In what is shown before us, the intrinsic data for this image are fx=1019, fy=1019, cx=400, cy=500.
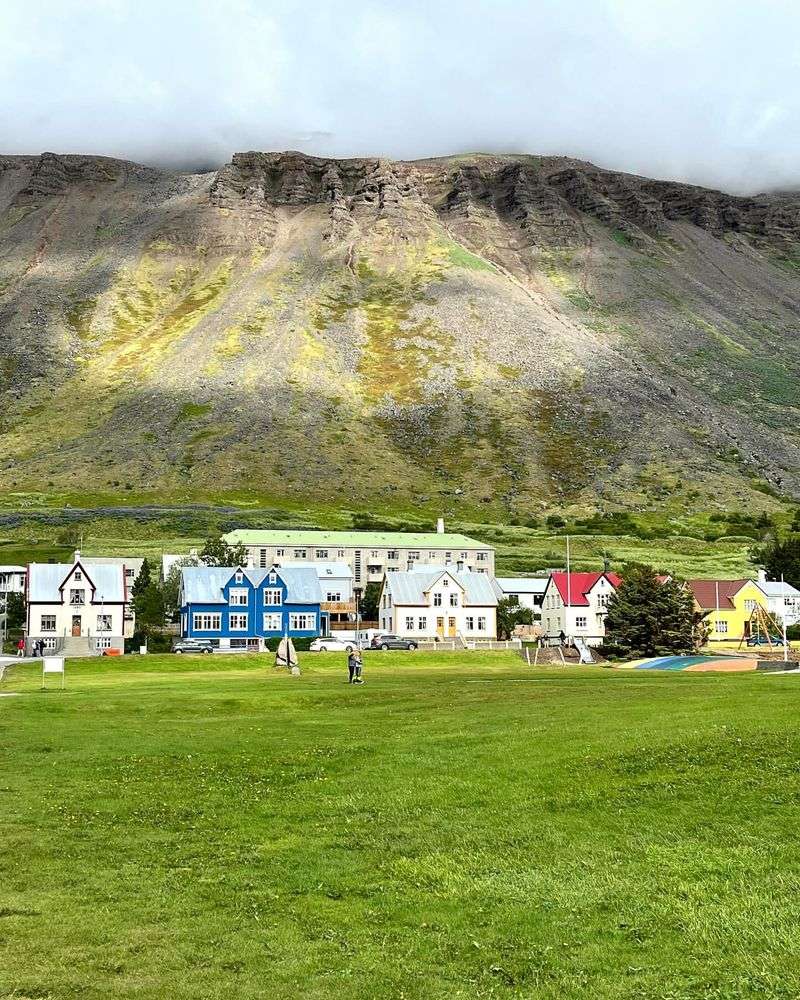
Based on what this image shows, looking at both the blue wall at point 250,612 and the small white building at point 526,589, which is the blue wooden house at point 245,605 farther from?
the small white building at point 526,589

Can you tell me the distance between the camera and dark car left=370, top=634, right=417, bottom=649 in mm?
94812

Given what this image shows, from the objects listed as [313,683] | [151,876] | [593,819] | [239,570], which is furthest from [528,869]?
[239,570]

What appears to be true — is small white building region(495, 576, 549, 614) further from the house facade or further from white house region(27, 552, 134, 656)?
white house region(27, 552, 134, 656)

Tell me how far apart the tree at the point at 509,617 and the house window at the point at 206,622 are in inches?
1230

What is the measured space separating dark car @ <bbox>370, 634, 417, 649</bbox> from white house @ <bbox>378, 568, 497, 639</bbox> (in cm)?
1193

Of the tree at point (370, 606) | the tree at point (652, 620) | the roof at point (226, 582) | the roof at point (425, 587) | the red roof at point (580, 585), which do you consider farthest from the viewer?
the tree at point (370, 606)

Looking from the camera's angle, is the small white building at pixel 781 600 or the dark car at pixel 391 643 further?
the small white building at pixel 781 600

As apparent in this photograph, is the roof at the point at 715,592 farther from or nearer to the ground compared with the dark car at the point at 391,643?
farther from the ground

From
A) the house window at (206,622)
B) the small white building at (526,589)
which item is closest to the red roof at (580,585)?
the small white building at (526,589)

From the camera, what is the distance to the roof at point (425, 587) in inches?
4368

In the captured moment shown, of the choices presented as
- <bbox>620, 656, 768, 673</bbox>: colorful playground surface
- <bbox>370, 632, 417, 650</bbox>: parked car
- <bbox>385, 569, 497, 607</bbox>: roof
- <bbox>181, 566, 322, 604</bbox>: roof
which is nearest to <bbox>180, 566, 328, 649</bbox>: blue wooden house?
<bbox>181, 566, 322, 604</bbox>: roof

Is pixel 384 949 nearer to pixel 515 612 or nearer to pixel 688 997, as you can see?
pixel 688 997

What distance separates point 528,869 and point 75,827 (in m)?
8.14

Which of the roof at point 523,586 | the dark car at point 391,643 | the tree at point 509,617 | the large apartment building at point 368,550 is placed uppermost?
the large apartment building at point 368,550
